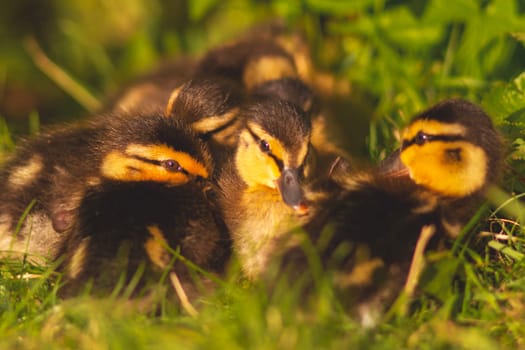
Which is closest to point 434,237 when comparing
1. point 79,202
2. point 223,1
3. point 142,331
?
point 142,331

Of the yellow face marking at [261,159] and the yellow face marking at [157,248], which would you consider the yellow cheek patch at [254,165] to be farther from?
the yellow face marking at [157,248]

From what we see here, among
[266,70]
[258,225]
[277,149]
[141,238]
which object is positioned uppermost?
[266,70]

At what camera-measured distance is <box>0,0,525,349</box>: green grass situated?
7.23 ft

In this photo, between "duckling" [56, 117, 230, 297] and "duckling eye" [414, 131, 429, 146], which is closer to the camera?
"duckling" [56, 117, 230, 297]

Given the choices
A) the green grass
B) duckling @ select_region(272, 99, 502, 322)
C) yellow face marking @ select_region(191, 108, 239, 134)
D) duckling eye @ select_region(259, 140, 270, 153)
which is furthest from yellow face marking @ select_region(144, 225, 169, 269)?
yellow face marking @ select_region(191, 108, 239, 134)

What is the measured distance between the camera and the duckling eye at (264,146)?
9.00ft

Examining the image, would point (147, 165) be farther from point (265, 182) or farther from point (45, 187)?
point (45, 187)

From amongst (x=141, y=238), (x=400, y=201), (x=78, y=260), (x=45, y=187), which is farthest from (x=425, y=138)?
(x=45, y=187)

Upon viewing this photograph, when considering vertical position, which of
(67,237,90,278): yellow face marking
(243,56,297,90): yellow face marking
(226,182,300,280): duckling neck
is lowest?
(226,182,300,280): duckling neck

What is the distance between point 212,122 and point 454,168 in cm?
95

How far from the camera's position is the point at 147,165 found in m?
2.72

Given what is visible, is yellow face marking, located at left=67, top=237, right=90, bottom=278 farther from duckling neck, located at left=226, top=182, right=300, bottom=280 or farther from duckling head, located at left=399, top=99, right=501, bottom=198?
duckling head, located at left=399, top=99, right=501, bottom=198

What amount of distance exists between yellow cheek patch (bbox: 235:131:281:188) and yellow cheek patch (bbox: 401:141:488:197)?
1.53ft

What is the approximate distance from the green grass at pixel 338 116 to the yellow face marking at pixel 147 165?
1.23 feet
